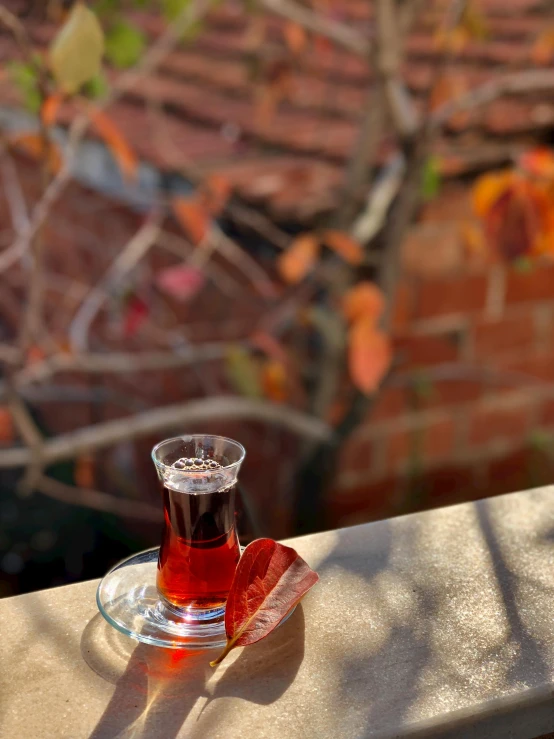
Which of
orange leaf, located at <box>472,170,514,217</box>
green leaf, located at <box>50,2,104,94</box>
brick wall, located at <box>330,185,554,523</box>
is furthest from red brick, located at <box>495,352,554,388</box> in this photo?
green leaf, located at <box>50,2,104,94</box>

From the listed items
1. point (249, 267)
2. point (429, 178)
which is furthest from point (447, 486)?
point (429, 178)

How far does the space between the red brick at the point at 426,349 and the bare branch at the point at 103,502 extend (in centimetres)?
80

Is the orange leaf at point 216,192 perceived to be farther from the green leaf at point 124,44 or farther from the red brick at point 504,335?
the red brick at point 504,335

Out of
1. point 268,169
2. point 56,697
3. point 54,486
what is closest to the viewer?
point 56,697

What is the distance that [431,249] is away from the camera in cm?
211

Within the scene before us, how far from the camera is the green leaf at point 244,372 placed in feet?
6.71

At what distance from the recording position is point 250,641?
0.62 meters

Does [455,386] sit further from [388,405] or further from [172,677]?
[172,677]

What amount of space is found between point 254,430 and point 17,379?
767 mm

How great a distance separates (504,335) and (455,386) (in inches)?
7.3

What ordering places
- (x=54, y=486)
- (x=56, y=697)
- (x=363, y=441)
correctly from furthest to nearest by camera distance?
(x=54, y=486), (x=363, y=441), (x=56, y=697)

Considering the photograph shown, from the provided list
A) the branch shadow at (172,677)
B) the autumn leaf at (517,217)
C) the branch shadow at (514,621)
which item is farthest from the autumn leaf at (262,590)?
the autumn leaf at (517,217)

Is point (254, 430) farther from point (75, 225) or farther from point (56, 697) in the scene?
point (56, 697)

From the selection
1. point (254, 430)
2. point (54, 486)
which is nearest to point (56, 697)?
point (254, 430)
